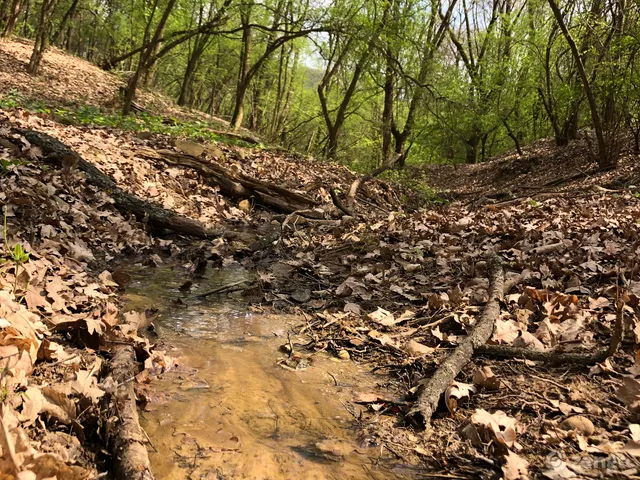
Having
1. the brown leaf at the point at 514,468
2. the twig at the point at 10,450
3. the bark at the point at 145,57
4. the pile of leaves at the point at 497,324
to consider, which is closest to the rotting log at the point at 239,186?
the pile of leaves at the point at 497,324

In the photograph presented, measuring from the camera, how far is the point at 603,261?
13.5 ft

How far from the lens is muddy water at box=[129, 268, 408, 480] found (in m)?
1.95

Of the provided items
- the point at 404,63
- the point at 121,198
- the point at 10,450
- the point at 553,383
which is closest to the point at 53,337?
the point at 10,450

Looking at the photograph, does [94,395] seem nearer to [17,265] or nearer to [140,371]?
[140,371]

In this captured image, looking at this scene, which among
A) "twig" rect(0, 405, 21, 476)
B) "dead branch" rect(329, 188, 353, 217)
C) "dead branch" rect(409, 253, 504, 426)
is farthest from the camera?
"dead branch" rect(329, 188, 353, 217)

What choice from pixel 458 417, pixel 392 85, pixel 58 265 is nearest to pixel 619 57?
pixel 392 85

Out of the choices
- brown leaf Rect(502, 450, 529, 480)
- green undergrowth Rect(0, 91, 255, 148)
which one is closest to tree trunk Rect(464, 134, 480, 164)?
green undergrowth Rect(0, 91, 255, 148)

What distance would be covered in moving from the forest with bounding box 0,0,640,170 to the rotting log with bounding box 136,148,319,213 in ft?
13.1

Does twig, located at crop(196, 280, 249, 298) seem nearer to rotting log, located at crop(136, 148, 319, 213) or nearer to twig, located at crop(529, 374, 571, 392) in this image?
twig, located at crop(529, 374, 571, 392)

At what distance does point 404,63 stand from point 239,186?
10.4 m

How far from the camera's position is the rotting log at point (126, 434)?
1671 mm

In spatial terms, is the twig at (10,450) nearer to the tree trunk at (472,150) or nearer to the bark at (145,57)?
the bark at (145,57)

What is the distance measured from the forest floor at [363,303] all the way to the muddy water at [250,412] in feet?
0.45

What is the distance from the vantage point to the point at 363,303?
4.07 meters
